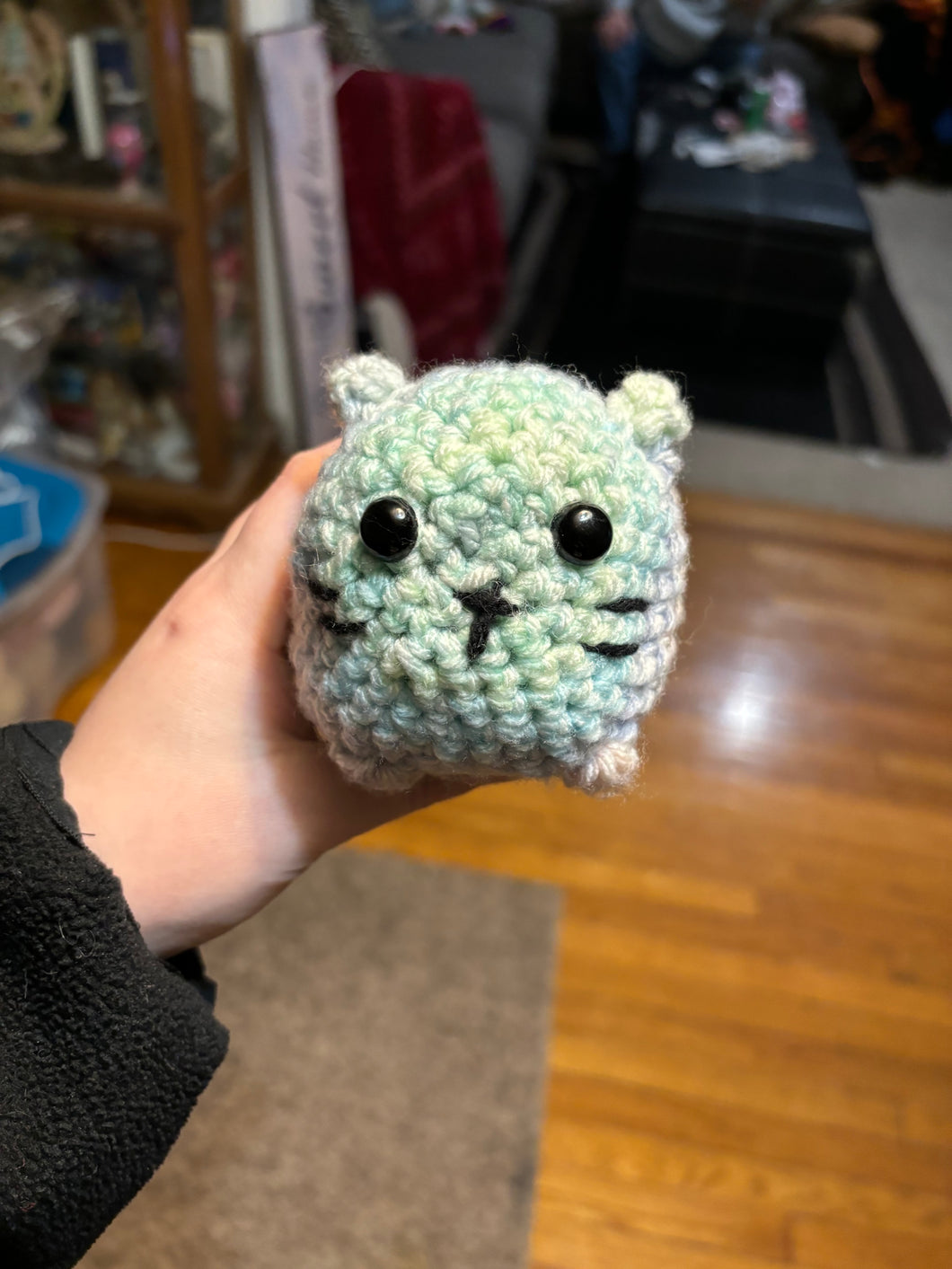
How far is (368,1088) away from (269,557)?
76cm

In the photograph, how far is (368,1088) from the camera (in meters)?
1.03

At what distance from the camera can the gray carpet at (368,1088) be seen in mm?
929

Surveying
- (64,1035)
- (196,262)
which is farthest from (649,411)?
(196,262)

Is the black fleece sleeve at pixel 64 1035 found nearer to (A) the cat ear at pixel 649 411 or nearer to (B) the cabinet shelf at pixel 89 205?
(A) the cat ear at pixel 649 411

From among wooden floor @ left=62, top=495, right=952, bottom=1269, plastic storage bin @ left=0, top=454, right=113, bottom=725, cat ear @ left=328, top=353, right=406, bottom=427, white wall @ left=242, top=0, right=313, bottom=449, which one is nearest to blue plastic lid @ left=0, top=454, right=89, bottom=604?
plastic storage bin @ left=0, top=454, right=113, bottom=725

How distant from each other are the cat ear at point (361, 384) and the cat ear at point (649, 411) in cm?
10

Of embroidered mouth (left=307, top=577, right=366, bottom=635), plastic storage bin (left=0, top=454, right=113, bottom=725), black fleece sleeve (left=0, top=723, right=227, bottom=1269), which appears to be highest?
embroidered mouth (left=307, top=577, right=366, bottom=635)

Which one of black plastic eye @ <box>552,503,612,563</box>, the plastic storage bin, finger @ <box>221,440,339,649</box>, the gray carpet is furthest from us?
the plastic storage bin

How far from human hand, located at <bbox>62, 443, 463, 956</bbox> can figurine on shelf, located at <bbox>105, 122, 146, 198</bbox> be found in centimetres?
104

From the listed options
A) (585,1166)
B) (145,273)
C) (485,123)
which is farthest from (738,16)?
Result: (585,1166)

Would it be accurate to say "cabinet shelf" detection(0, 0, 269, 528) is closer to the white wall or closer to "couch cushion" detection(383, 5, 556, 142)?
the white wall

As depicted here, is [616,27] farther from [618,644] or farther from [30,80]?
[618,644]

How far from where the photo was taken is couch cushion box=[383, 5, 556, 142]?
134 centimetres

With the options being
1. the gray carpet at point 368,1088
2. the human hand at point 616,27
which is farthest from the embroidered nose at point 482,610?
the human hand at point 616,27
